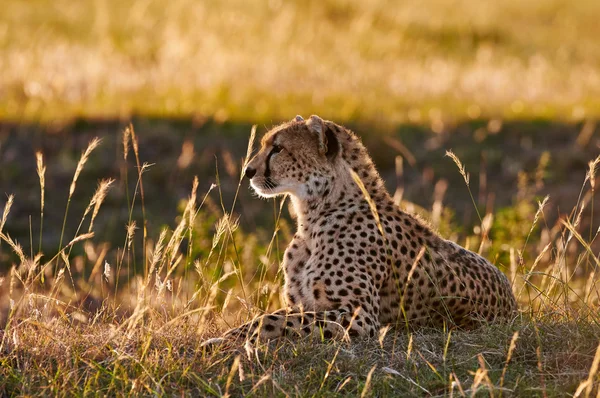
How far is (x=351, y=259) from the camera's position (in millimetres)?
4031

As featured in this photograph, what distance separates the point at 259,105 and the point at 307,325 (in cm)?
692

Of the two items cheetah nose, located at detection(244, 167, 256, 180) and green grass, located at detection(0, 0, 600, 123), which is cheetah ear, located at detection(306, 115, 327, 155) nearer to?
cheetah nose, located at detection(244, 167, 256, 180)

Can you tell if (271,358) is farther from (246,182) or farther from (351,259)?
(246,182)

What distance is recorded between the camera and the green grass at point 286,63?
10516mm

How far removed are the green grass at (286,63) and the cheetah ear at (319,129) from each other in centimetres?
534

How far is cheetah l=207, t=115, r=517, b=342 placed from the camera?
3881 mm

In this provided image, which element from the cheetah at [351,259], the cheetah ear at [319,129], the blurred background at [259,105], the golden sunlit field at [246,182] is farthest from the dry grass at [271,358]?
the blurred background at [259,105]

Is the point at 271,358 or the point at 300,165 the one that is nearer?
the point at 271,358

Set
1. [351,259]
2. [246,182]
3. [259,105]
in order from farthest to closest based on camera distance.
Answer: [259,105] < [246,182] < [351,259]

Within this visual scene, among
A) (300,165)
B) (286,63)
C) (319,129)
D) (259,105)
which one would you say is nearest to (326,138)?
(319,129)

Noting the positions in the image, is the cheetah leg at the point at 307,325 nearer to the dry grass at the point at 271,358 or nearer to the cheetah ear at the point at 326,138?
the dry grass at the point at 271,358

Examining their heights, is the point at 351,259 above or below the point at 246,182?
above

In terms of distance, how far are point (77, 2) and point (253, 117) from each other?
7.34 m

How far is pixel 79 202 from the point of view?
348 inches
